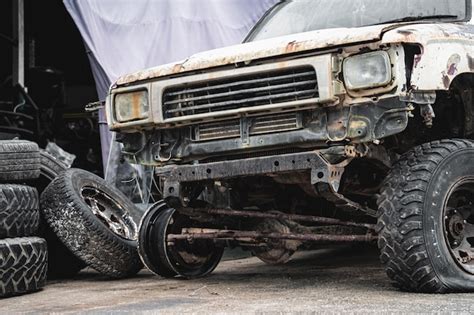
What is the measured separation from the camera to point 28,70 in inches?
488

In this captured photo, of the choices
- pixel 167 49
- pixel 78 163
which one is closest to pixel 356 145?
pixel 167 49

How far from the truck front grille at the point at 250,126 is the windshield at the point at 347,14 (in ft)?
4.08

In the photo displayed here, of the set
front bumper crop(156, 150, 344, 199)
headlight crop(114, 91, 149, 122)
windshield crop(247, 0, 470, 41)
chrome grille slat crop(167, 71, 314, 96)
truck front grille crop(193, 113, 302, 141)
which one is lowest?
front bumper crop(156, 150, 344, 199)

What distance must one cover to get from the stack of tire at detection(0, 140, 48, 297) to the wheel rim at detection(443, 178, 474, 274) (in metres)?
2.69

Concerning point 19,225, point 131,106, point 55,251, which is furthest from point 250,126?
point 55,251

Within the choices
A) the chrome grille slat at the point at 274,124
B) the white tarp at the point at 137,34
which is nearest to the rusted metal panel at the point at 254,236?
the chrome grille slat at the point at 274,124

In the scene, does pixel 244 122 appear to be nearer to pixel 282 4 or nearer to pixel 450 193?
pixel 450 193

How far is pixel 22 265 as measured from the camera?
217 inches

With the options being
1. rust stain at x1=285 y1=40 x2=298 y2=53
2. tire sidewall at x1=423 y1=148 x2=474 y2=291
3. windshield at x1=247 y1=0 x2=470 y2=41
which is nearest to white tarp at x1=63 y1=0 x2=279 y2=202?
windshield at x1=247 y1=0 x2=470 y2=41

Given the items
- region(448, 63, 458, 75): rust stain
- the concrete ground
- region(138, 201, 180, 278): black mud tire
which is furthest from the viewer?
region(138, 201, 180, 278): black mud tire

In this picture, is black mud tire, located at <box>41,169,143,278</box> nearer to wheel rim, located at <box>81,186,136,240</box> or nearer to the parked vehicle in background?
wheel rim, located at <box>81,186,136,240</box>

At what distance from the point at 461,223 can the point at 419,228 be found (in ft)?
1.76

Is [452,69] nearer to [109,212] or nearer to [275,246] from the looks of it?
[275,246]

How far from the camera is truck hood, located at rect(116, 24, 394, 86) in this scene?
480 centimetres
